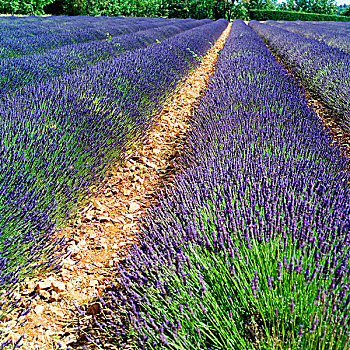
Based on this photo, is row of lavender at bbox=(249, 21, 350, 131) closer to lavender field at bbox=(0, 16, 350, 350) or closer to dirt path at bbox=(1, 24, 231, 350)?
lavender field at bbox=(0, 16, 350, 350)

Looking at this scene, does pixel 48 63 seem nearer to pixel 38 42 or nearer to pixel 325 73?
pixel 38 42

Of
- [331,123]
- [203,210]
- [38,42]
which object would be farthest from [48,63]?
[331,123]

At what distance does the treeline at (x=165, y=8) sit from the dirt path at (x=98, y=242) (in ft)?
73.4

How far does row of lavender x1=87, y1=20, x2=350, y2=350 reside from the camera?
1048mm

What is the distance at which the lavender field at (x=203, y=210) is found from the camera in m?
1.09

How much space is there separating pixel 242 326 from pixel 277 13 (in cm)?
4049

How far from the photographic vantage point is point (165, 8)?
103 feet

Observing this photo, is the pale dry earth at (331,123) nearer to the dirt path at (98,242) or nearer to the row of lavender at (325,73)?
the row of lavender at (325,73)

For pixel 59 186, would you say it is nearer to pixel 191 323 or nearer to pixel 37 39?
pixel 191 323

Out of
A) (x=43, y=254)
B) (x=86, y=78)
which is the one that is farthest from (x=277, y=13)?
(x=43, y=254)

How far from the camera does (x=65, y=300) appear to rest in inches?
69.1

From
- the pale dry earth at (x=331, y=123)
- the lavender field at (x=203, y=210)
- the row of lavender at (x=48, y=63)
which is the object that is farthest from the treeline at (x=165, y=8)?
the pale dry earth at (x=331, y=123)

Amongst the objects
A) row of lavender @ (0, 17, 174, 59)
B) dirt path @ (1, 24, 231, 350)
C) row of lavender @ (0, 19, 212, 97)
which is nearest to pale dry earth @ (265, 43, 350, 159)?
dirt path @ (1, 24, 231, 350)

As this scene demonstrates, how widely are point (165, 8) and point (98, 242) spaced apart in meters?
34.0
